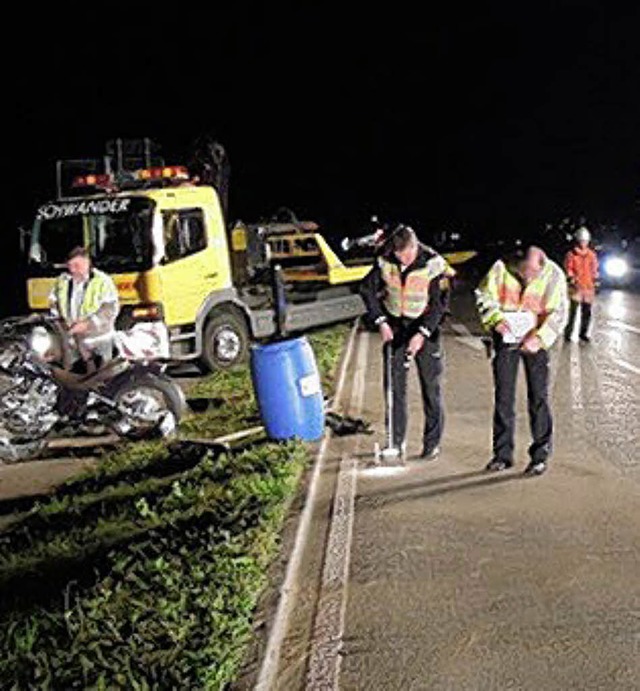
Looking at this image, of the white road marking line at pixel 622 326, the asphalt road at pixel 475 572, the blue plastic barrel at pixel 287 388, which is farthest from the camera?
the white road marking line at pixel 622 326

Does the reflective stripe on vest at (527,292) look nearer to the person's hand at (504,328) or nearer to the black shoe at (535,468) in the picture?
the person's hand at (504,328)

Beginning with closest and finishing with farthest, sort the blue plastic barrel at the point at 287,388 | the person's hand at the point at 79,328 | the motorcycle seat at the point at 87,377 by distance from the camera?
1. the blue plastic barrel at the point at 287,388
2. the motorcycle seat at the point at 87,377
3. the person's hand at the point at 79,328

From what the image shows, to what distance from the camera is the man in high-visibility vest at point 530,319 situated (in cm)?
771

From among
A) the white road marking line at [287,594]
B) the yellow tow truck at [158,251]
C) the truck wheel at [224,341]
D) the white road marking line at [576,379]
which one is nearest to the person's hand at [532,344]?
the white road marking line at [287,594]

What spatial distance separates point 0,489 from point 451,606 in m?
4.45

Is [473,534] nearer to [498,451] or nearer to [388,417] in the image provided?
[498,451]

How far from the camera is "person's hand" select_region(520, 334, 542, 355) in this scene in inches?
302

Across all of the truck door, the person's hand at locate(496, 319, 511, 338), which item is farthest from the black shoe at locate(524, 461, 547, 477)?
the truck door

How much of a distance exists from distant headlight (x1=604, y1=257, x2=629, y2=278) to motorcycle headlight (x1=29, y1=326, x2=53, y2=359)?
19500 mm

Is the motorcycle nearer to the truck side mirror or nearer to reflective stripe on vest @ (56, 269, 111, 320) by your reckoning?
reflective stripe on vest @ (56, 269, 111, 320)

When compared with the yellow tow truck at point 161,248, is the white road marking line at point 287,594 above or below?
below

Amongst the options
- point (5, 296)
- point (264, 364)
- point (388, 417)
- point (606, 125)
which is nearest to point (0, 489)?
point (264, 364)

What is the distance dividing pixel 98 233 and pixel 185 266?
1.14 metres

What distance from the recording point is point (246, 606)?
5363mm
